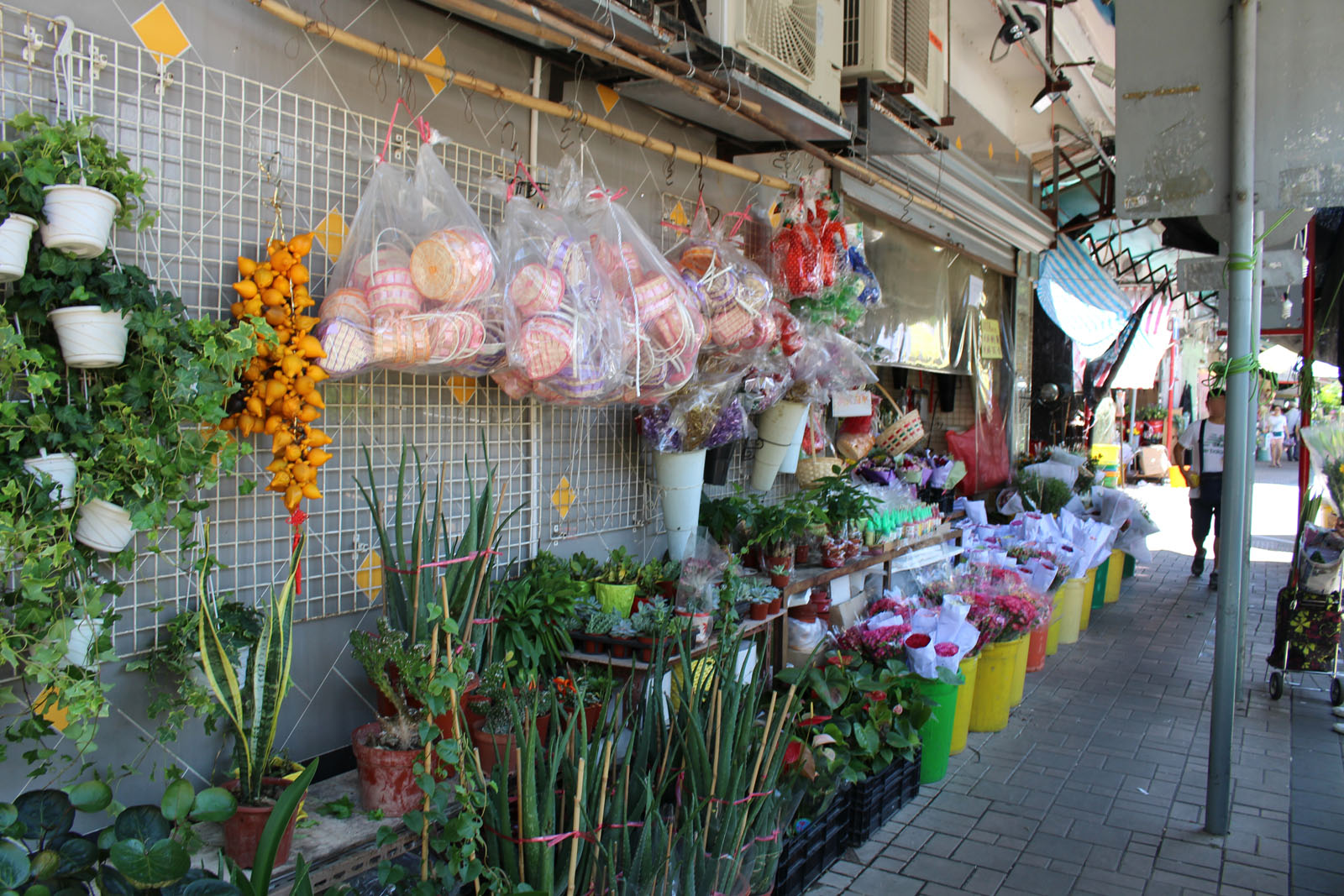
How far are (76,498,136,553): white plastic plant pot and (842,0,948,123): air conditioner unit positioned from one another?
3.67m

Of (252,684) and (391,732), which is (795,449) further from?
(252,684)

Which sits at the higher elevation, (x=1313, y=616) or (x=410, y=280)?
(x=410, y=280)

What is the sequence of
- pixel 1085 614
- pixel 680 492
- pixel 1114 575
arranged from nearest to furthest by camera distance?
pixel 680 492
pixel 1085 614
pixel 1114 575

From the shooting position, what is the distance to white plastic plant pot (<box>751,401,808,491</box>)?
13.6ft

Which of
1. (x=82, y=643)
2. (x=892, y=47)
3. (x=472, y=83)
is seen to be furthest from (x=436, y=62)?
(x=892, y=47)

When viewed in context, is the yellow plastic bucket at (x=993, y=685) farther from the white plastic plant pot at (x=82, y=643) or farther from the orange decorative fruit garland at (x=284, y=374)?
the white plastic plant pot at (x=82, y=643)

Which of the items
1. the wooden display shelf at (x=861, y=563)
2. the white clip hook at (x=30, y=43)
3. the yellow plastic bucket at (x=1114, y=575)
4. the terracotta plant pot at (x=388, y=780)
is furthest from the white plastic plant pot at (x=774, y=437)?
the yellow plastic bucket at (x=1114, y=575)

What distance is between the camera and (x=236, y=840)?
1.95 metres

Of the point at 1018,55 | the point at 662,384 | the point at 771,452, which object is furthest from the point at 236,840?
the point at 1018,55

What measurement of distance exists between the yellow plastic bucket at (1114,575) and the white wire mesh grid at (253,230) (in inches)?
230

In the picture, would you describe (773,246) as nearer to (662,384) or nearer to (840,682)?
(662,384)

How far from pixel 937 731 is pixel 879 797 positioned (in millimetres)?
521

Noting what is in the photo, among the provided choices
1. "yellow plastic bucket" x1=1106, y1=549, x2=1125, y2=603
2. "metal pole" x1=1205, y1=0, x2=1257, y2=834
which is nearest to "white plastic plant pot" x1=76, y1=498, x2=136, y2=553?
"metal pole" x1=1205, y1=0, x2=1257, y2=834

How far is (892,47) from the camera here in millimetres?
4527
